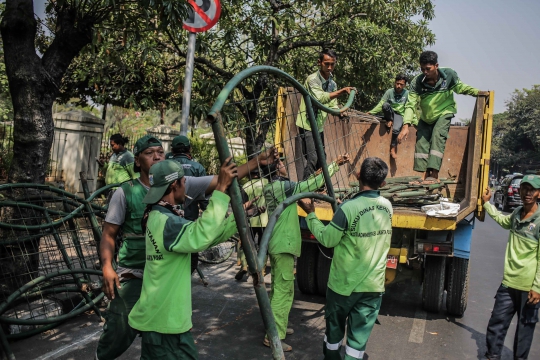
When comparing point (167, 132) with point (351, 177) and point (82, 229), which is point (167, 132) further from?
point (82, 229)

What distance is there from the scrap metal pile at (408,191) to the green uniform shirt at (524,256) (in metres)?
1.39

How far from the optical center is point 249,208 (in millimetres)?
3223

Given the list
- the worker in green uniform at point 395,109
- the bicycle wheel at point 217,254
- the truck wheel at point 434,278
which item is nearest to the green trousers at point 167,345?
the truck wheel at point 434,278

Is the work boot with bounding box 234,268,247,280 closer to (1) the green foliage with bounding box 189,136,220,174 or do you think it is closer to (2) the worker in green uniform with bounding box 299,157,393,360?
(2) the worker in green uniform with bounding box 299,157,393,360

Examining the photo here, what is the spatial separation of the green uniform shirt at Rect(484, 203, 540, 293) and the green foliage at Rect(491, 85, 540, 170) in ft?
140

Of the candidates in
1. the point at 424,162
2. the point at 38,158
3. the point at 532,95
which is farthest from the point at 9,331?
the point at 532,95

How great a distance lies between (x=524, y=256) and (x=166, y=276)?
324 centimetres

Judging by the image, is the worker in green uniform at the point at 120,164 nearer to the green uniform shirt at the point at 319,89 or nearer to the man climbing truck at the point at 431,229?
the man climbing truck at the point at 431,229

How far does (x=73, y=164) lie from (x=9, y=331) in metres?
6.01

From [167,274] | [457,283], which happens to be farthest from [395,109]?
[167,274]

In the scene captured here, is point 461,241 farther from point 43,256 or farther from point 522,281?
point 43,256

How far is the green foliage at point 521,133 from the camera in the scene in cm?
4506

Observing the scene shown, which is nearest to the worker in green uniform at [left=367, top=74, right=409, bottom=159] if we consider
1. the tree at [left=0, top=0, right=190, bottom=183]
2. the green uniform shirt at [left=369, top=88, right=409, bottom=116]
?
the green uniform shirt at [left=369, top=88, right=409, bottom=116]

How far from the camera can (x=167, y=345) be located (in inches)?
114
